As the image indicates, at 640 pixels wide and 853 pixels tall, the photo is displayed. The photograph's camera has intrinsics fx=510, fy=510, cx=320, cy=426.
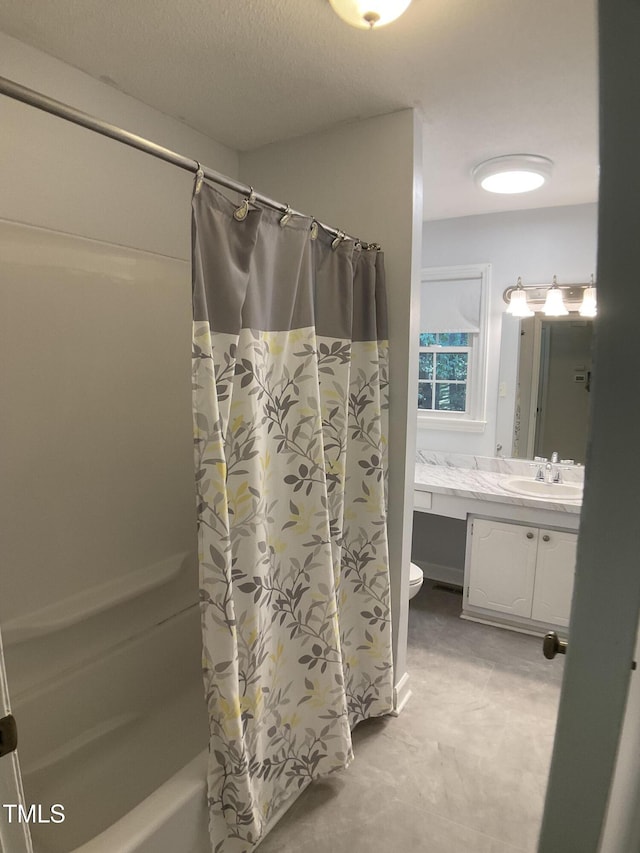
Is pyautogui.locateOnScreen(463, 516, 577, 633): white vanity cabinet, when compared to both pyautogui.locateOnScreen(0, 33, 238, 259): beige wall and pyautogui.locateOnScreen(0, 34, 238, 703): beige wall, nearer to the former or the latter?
pyautogui.locateOnScreen(0, 34, 238, 703): beige wall

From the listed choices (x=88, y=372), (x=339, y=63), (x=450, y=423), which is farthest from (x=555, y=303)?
(x=88, y=372)

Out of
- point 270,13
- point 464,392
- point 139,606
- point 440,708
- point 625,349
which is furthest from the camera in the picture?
point 464,392

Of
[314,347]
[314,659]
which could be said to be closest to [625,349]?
[314,347]

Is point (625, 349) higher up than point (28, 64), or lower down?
lower down

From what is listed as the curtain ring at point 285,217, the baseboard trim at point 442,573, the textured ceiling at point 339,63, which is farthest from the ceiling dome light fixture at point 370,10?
the baseboard trim at point 442,573

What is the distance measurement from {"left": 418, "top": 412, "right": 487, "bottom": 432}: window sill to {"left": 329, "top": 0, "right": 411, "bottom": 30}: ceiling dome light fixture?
89.5 inches

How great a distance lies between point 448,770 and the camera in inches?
74.0

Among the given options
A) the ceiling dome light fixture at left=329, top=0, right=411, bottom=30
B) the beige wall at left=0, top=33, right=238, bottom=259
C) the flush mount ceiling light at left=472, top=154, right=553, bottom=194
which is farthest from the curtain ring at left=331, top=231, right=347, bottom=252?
the flush mount ceiling light at left=472, top=154, right=553, bottom=194

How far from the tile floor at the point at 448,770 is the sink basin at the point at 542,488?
818 mm

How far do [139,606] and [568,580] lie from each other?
2.06 m

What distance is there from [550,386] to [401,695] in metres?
1.87

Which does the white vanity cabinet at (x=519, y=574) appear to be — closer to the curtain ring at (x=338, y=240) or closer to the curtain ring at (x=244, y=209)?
the curtain ring at (x=338, y=240)

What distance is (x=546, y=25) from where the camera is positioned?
143 centimetres

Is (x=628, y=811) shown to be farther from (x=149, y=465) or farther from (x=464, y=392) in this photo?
(x=464, y=392)
